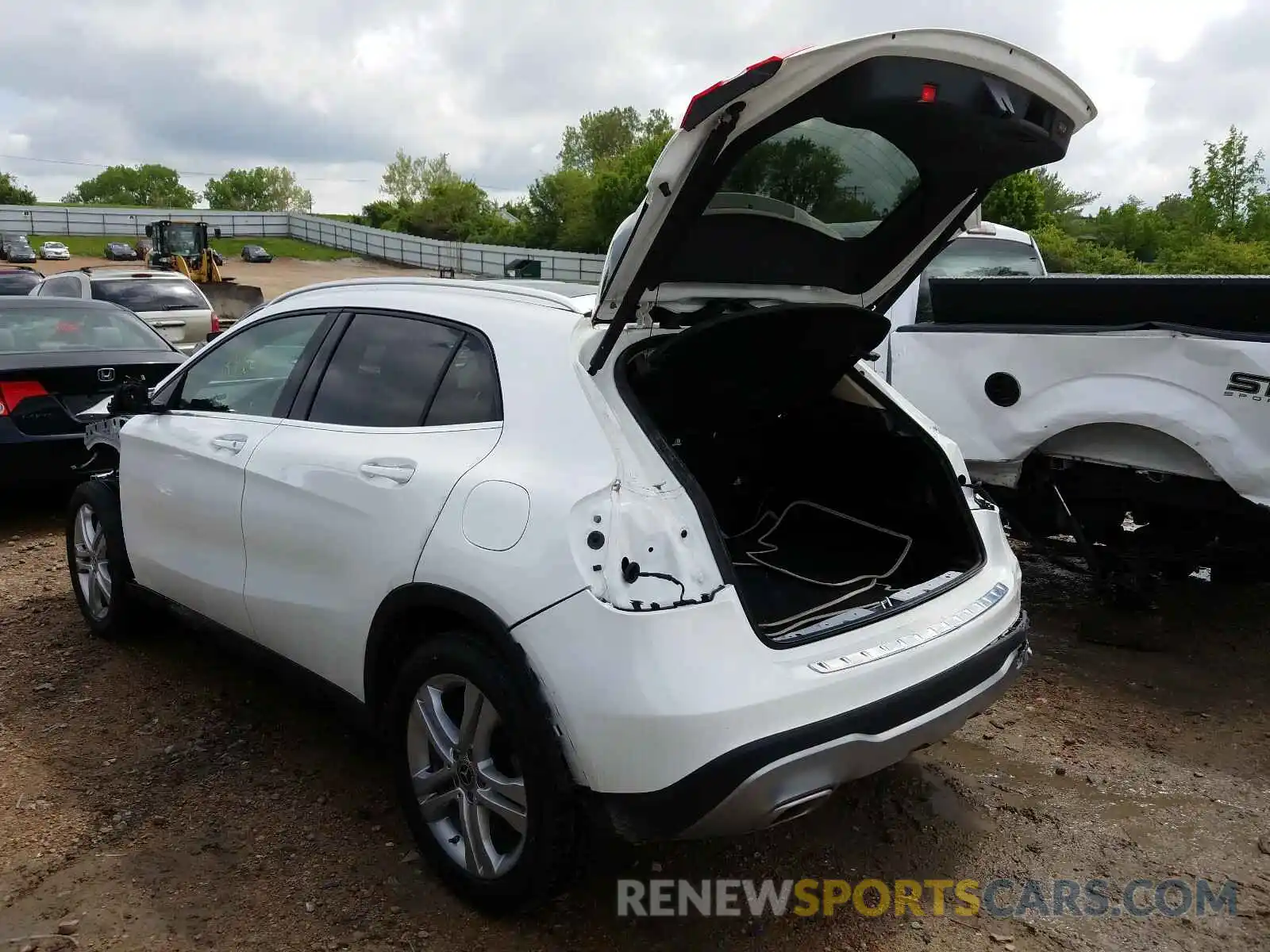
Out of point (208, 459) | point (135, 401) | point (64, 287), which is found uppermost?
point (135, 401)

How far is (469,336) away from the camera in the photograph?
2986mm

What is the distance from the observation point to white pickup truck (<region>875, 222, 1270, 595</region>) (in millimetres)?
4137

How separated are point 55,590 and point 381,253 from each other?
55.5 meters

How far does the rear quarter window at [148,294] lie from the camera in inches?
545

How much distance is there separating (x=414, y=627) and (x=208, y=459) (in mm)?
1364

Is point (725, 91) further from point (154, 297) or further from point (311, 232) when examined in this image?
point (311, 232)

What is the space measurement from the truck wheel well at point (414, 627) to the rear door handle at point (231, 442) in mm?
1079

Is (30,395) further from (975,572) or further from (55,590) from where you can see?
(975,572)

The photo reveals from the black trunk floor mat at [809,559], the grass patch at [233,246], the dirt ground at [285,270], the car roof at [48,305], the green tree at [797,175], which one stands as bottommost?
the dirt ground at [285,270]

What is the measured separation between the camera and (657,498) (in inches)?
95.9

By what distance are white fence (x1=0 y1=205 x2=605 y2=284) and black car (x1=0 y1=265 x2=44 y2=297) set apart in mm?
28676

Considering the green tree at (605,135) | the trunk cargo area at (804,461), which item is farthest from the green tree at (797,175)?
the green tree at (605,135)

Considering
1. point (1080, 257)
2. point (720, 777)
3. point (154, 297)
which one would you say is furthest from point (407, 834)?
point (1080, 257)

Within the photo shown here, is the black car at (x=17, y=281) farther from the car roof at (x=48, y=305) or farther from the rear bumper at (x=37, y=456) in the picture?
the rear bumper at (x=37, y=456)
